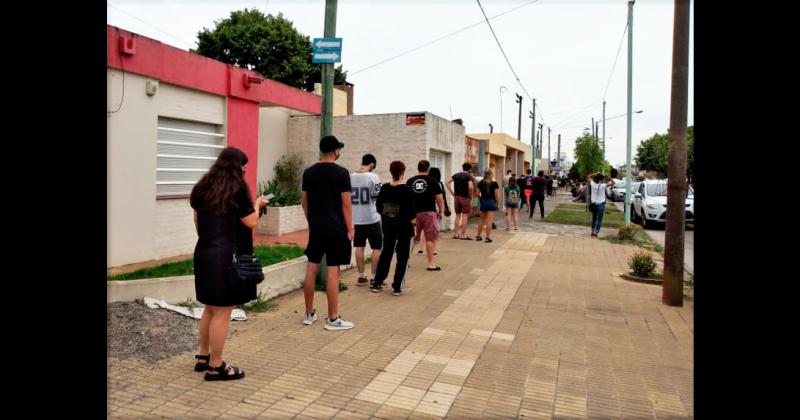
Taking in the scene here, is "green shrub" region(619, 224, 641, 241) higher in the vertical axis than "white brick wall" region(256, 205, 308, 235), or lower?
lower

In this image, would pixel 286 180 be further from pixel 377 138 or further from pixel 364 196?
pixel 364 196

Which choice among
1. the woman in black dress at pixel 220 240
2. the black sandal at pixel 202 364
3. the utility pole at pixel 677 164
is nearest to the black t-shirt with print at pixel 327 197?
the woman in black dress at pixel 220 240

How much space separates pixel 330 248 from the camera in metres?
5.23

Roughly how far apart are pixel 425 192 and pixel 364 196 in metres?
1.86

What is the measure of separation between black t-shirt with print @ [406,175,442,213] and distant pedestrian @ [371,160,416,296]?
1.68 metres

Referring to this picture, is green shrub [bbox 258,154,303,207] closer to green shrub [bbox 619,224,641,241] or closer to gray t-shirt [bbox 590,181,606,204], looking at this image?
gray t-shirt [bbox 590,181,606,204]

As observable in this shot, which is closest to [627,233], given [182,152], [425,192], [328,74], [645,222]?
[645,222]

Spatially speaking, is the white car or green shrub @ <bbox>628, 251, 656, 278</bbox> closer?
green shrub @ <bbox>628, 251, 656, 278</bbox>

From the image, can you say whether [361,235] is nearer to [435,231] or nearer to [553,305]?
[435,231]

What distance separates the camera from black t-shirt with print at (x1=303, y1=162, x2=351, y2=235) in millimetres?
5230

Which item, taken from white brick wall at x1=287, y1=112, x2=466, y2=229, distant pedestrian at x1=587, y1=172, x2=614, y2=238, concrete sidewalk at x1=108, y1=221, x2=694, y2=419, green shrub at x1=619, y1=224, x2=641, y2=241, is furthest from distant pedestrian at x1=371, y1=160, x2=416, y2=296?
green shrub at x1=619, y1=224, x2=641, y2=241

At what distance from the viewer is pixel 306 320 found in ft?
18.1

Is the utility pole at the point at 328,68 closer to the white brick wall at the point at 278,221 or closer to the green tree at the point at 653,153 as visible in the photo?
the white brick wall at the point at 278,221
